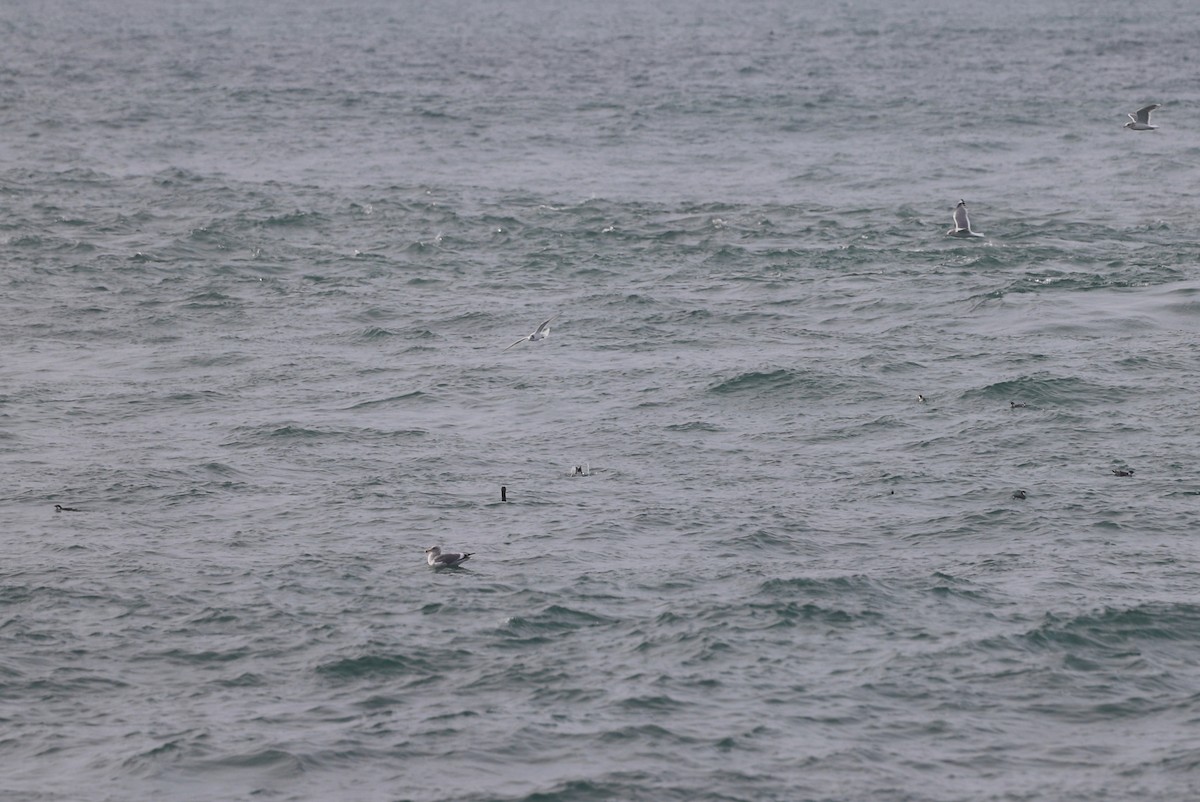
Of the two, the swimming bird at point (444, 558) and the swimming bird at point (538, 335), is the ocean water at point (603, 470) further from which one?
the swimming bird at point (538, 335)

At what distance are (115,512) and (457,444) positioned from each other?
21.8 feet

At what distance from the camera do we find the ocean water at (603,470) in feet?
69.1

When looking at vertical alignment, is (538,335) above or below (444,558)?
above

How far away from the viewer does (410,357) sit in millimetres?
38469

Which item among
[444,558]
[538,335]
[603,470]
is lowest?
[603,470]

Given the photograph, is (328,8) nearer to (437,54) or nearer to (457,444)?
(437,54)

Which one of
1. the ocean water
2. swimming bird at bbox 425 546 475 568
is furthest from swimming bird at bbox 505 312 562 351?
swimming bird at bbox 425 546 475 568

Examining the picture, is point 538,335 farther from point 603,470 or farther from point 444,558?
point 444,558

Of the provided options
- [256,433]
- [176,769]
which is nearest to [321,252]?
[256,433]

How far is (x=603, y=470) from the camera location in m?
30.6

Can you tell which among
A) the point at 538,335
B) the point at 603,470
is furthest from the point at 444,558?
the point at 538,335

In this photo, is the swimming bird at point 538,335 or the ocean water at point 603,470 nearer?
the ocean water at point 603,470

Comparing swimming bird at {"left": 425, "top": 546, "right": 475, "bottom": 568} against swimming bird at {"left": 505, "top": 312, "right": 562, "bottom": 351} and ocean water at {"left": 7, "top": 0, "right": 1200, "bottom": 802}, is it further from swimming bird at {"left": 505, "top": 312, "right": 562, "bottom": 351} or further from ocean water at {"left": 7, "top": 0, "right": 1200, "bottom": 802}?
swimming bird at {"left": 505, "top": 312, "right": 562, "bottom": 351}

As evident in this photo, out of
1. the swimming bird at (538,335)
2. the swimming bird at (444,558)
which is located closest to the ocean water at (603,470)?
the swimming bird at (444,558)
